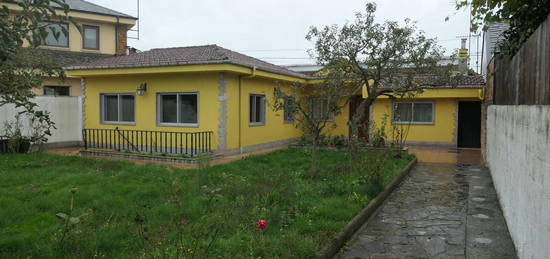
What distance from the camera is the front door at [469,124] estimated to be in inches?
719

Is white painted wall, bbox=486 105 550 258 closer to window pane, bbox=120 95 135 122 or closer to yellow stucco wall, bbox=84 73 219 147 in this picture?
yellow stucco wall, bbox=84 73 219 147

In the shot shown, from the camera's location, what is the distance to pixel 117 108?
15219mm

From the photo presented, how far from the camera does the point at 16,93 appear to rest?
12.3 feet

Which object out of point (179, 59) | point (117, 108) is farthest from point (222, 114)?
point (117, 108)

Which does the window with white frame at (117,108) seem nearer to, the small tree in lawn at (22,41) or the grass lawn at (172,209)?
the grass lawn at (172,209)

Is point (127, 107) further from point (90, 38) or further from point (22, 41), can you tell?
point (22, 41)

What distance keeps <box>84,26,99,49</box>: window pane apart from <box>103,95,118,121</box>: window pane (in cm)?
738

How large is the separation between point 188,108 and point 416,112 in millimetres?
10948

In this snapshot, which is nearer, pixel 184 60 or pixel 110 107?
pixel 184 60

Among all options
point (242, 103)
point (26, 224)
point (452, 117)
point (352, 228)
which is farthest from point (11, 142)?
point (452, 117)

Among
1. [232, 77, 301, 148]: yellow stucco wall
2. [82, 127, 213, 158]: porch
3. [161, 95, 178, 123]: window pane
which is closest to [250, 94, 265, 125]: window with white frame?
[232, 77, 301, 148]: yellow stucco wall

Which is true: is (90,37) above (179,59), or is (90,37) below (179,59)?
above

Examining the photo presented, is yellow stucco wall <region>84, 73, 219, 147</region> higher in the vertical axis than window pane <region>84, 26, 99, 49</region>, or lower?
lower

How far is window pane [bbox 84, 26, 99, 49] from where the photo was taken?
21234 mm
